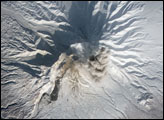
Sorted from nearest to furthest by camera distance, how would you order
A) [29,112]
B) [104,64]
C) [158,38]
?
[29,112], [158,38], [104,64]

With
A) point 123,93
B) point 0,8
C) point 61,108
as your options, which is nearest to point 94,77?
point 123,93

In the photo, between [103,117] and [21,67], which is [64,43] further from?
[103,117]

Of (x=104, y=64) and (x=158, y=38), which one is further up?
(x=158, y=38)

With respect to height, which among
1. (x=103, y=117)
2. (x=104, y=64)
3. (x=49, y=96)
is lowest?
(x=103, y=117)

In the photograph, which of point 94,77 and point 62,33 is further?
point 62,33

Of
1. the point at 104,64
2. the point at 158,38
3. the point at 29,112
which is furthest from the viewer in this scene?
the point at 104,64

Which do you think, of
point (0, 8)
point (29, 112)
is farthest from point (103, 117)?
point (0, 8)

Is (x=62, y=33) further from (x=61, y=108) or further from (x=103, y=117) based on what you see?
(x=103, y=117)
